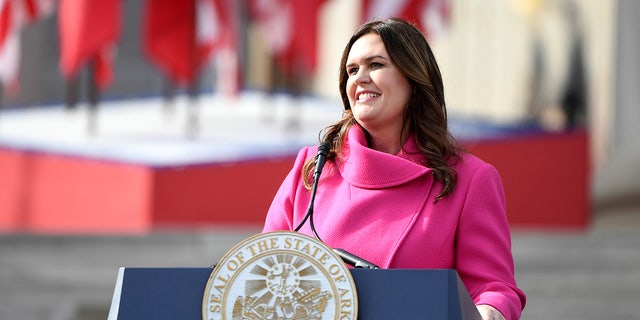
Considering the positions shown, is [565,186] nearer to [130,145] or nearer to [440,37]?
[440,37]

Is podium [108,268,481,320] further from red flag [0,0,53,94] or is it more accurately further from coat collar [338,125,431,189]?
red flag [0,0,53,94]

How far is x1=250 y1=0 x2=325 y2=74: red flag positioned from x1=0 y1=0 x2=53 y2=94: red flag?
1756 millimetres

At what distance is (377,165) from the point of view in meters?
2.66

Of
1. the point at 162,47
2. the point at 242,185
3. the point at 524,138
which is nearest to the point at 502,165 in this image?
the point at 524,138

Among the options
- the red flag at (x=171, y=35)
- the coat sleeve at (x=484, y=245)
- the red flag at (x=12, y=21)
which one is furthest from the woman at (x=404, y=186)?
the red flag at (x=12, y=21)

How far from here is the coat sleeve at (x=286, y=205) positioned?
2.73 metres

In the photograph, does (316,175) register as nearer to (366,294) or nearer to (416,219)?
(416,219)

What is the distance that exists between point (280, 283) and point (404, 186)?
49 centimetres

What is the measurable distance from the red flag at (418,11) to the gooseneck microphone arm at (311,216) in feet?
26.3

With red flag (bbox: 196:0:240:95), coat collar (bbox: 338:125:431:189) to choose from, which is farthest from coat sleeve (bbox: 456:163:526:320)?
red flag (bbox: 196:0:240:95)

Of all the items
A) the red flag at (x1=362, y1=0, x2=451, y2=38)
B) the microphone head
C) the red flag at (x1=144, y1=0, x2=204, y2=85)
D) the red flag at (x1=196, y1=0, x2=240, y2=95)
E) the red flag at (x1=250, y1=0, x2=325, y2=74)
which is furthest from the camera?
the red flag at (x1=196, y1=0, x2=240, y2=95)

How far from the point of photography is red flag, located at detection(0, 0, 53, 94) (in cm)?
1066

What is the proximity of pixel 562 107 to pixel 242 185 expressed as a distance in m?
2.94

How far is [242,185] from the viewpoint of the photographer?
34.7 feet
